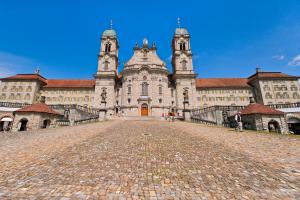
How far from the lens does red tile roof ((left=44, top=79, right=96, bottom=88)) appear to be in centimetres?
4502

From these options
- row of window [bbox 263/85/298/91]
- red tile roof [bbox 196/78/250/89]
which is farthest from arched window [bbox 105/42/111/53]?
row of window [bbox 263/85/298/91]

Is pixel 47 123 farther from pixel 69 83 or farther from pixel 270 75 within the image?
pixel 270 75

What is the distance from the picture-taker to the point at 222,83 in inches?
1780

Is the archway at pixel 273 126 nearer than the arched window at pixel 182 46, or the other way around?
the archway at pixel 273 126

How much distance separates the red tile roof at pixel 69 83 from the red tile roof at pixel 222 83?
110 ft

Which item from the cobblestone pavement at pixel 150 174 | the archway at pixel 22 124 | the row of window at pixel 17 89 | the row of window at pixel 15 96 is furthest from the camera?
the row of window at pixel 17 89

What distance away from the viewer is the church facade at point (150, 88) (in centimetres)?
3969

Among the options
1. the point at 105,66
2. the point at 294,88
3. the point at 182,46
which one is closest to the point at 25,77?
the point at 105,66

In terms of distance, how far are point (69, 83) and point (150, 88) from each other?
26887 millimetres

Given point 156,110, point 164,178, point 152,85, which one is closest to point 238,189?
point 164,178

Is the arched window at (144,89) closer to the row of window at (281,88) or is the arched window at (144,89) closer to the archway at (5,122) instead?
the archway at (5,122)

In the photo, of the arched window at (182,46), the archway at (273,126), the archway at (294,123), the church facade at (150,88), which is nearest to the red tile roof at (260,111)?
the archway at (273,126)

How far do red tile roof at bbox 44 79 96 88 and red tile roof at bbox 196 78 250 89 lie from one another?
33586 millimetres

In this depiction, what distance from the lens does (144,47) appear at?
153 ft
